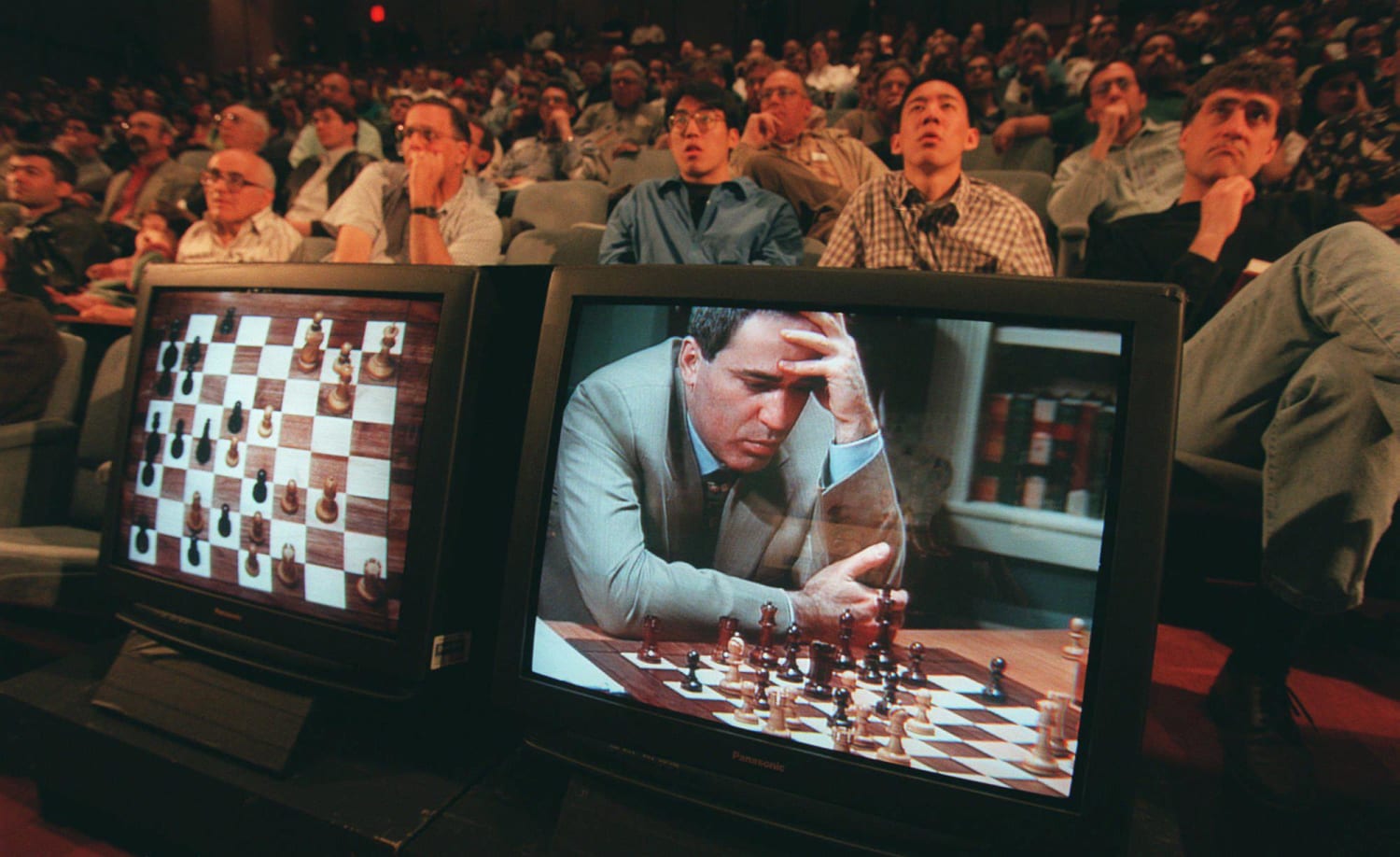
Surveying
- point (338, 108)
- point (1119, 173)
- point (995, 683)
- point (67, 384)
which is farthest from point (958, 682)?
point (338, 108)

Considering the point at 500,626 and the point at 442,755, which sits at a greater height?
the point at 500,626

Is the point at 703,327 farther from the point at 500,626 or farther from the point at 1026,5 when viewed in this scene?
the point at 1026,5


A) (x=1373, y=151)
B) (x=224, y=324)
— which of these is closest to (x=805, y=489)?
(x=224, y=324)

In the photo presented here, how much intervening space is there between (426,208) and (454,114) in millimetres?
372

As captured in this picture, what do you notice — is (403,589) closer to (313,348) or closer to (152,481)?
(313,348)

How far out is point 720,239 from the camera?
2047mm

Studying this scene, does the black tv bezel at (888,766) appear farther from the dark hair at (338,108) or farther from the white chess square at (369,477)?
the dark hair at (338,108)

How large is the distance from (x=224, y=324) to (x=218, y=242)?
88.5 inches

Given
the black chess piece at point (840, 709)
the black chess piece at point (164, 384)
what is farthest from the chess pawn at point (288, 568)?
the black chess piece at point (840, 709)

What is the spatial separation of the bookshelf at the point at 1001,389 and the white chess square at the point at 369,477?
59 cm

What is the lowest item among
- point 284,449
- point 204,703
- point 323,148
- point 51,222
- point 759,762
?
point 204,703

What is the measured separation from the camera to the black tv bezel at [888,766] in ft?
1.88

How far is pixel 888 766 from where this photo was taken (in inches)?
24.8

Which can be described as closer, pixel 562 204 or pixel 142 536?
pixel 142 536
